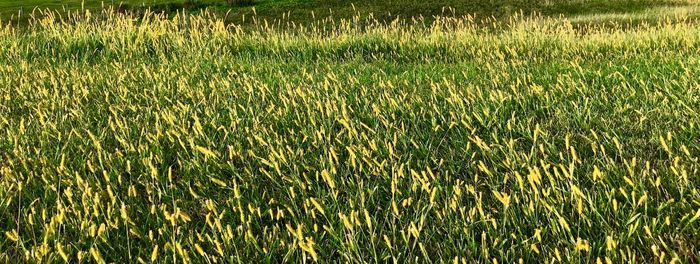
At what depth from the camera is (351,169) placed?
2949 mm

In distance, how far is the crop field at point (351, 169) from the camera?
84.8 inches

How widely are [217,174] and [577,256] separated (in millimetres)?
1807

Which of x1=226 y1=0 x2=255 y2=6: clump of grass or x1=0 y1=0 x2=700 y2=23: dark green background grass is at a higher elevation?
x1=226 y1=0 x2=255 y2=6: clump of grass

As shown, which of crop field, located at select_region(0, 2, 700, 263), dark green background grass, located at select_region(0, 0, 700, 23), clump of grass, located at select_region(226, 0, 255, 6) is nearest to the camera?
crop field, located at select_region(0, 2, 700, 263)

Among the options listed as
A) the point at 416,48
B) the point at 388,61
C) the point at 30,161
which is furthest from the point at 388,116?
the point at 416,48

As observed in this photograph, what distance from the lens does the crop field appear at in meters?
2.15

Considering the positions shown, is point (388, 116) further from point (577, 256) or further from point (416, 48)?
point (416, 48)

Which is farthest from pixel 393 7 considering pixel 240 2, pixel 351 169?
pixel 351 169

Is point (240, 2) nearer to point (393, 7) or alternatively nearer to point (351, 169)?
point (393, 7)

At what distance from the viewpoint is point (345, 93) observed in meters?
4.21

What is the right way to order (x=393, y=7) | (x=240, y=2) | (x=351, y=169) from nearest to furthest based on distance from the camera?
(x=351, y=169), (x=393, y=7), (x=240, y=2)

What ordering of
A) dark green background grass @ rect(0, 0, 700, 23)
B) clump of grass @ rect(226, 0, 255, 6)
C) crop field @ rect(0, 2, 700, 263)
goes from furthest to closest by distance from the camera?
clump of grass @ rect(226, 0, 255, 6)
dark green background grass @ rect(0, 0, 700, 23)
crop field @ rect(0, 2, 700, 263)

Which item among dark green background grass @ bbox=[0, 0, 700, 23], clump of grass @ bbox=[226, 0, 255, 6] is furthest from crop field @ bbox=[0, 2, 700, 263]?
clump of grass @ bbox=[226, 0, 255, 6]

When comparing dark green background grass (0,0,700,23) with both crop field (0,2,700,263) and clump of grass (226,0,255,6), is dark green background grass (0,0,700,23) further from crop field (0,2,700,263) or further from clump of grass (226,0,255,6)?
crop field (0,2,700,263)
